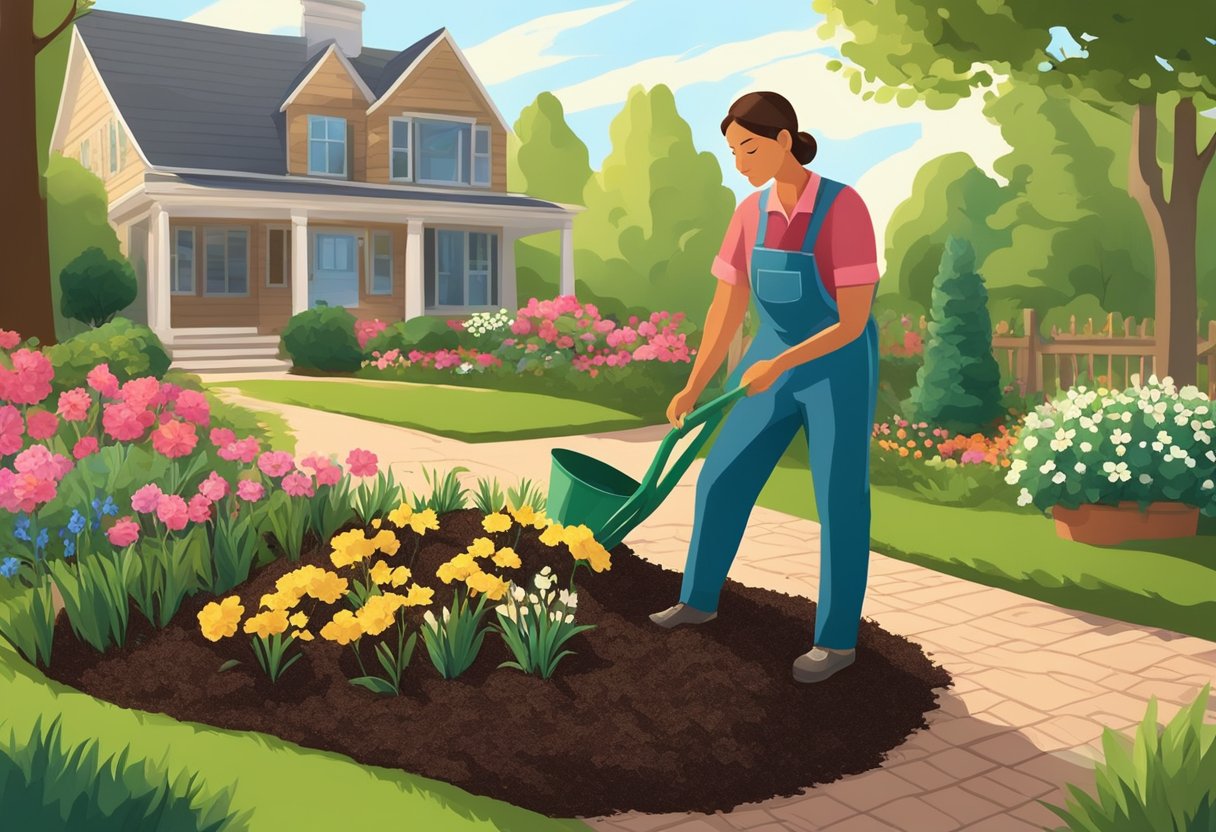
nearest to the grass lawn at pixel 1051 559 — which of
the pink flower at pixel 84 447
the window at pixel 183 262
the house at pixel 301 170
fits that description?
the pink flower at pixel 84 447

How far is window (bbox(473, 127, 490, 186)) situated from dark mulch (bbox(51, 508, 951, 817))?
78.9 ft

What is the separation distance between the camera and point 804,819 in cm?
381

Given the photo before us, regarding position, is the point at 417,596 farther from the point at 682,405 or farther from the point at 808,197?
the point at 808,197

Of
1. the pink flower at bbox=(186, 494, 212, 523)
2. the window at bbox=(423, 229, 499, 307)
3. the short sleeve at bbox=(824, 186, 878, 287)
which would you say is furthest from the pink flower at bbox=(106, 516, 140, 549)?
the window at bbox=(423, 229, 499, 307)

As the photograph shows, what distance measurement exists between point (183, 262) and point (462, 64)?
784 cm

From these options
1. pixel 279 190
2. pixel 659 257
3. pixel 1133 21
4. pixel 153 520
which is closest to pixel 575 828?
pixel 153 520

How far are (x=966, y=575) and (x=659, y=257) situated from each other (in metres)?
26.6

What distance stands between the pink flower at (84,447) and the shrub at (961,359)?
9.59 meters

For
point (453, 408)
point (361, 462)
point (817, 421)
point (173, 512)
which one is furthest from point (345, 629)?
point (453, 408)

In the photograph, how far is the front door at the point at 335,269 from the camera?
26469 millimetres

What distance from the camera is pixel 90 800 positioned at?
276cm

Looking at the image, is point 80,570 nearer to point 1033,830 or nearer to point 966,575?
point 1033,830

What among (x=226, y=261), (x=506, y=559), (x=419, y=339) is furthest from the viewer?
(x=226, y=261)

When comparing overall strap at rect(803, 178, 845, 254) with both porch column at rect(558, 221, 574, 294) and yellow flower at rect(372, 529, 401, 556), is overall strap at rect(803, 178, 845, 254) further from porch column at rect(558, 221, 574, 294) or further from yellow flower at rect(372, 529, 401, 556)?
porch column at rect(558, 221, 574, 294)
